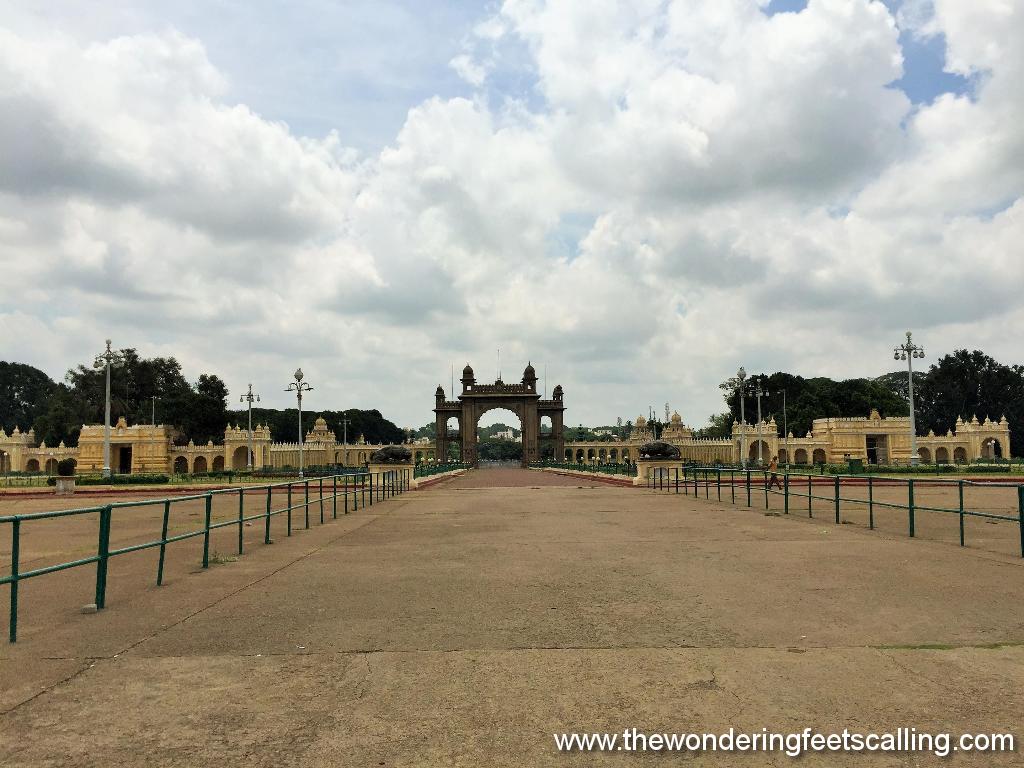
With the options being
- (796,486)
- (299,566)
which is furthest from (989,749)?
(796,486)

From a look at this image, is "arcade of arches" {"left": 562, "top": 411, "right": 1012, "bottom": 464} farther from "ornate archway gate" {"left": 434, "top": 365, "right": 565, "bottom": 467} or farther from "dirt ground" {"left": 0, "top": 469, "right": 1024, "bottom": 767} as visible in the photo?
"dirt ground" {"left": 0, "top": 469, "right": 1024, "bottom": 767}

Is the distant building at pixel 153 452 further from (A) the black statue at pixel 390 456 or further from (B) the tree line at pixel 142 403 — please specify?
(A) the black statue at pixel 390 456

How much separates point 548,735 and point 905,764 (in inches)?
71.7

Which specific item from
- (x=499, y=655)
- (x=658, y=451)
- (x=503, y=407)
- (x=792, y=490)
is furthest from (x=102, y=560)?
(x=503, y=407)

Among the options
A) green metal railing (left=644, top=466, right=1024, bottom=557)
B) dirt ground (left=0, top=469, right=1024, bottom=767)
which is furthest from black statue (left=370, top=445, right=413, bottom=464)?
dirt ground (left=0, top=469, right=1024, bottom=767)

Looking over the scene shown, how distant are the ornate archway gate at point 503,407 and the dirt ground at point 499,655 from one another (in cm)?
8497

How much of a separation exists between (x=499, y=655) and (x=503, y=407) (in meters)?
95.3

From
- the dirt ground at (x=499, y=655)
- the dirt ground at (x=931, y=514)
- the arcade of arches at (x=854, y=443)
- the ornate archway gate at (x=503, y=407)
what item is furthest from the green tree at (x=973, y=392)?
Result: the dirt ground at (x=499, y=655)

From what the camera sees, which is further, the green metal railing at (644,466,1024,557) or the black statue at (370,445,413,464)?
the black statue at (370,445,413,464)

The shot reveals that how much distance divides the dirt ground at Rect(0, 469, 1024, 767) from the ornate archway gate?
279 feet

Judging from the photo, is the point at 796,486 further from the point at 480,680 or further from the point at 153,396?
the point at 153,396

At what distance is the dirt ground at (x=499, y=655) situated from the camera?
413 centimetres

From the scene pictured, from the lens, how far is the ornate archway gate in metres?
96.2

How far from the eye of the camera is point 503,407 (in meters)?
101
